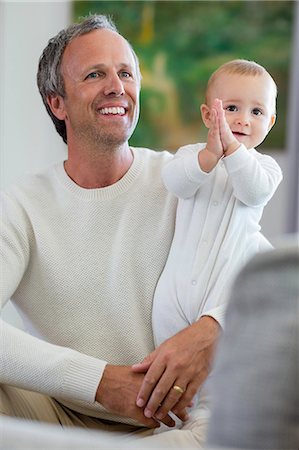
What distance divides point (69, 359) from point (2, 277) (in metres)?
0.28

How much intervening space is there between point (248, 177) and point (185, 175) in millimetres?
133

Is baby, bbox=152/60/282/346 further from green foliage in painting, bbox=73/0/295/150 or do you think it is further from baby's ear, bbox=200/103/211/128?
green foliage in painting, bbox=73/0/295/150

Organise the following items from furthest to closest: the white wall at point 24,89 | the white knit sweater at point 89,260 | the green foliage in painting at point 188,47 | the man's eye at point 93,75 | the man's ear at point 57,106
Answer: the white wall at point 24,89 < the green foliage in painting at point 188,47 < the man's ear at point 57,106 < the man's eye at point 93,75 < the white knit sweater at point 89,260

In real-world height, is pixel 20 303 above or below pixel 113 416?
above

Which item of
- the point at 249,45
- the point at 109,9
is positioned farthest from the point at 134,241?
the point at 109,9

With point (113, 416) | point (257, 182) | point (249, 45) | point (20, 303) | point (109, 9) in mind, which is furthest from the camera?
point (109, 9)

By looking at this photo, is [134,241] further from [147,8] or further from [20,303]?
[147,8]

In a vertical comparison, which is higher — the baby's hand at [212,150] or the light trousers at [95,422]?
the baby's hand at [212,150]

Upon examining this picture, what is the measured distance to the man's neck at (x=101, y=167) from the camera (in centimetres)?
208

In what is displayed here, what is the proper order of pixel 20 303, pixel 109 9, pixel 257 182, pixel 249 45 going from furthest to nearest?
pixel 109 9
pixel 249 45
pixel 20 303
pixel 257 182

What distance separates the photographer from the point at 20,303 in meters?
2.09

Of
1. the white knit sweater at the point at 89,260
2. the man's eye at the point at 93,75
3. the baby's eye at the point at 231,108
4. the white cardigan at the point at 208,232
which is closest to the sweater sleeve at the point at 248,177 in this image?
the white cardigan at the point at 208,232

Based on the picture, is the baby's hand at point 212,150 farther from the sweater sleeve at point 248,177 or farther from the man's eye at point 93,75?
the man's eye at point 93,75

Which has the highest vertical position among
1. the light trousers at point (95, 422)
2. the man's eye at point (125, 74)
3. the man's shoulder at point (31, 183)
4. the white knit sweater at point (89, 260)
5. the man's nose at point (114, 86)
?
the man's eye at point (125, 74)
